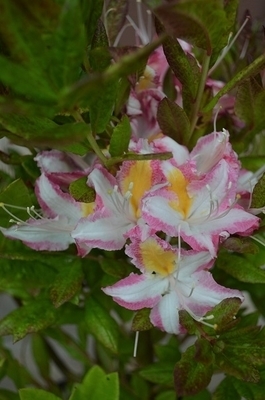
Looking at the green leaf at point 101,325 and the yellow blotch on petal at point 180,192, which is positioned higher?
the yellow blotch on petal at point 180,192

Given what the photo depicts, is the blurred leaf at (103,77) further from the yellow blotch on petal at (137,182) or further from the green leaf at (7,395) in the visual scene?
the green leaf at (7,395)

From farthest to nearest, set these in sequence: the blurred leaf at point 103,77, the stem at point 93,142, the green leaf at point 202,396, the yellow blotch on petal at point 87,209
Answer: the green leaf at point 202,396, the yellow blotch on petal at point 87,209, the stem at point 93,142, the blurred leaf at point 103,77

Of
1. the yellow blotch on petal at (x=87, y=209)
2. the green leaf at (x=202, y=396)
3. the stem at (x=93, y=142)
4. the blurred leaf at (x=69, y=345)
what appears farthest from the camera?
the blurred leaf at (x=69, y=345)

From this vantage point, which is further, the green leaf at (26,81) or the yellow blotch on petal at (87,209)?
the yellow blotch on petal at (87,209)

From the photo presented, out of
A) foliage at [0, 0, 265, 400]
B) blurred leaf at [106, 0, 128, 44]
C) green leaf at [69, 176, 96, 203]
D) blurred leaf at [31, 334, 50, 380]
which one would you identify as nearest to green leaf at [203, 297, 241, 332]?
foliage at [0, 0, 265, 400]

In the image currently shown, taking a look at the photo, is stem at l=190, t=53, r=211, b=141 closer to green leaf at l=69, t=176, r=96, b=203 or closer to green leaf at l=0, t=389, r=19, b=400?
green leaf at l=69, t=176, r=96, b=203

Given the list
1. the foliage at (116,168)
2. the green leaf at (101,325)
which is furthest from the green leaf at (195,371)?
the green leaf at (101,325)
